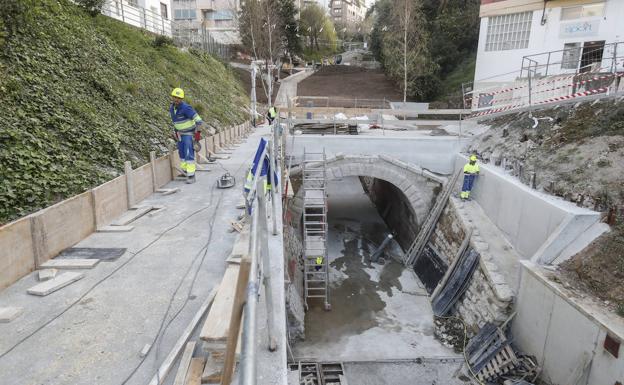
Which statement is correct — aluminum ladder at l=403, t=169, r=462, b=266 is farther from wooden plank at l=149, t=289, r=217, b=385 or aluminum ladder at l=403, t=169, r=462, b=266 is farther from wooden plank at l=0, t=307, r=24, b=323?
wooden plank at l=0, t=307, r=24, b=323

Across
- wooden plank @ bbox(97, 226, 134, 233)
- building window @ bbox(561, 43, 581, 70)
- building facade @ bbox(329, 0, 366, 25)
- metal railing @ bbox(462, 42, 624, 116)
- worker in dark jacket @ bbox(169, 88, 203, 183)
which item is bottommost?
wooden plank @ bbox(97, 226, 134, 233)

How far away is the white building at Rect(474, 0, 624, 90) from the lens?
19016 millimetres

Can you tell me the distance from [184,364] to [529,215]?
895cm

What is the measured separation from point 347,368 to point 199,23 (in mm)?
47373

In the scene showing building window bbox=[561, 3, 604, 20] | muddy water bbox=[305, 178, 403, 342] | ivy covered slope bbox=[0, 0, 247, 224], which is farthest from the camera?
building window bbox=[561, 3, 604, 20]

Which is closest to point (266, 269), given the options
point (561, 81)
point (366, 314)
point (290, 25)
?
point (366, 314)

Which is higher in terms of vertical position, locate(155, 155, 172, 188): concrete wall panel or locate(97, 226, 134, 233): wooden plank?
locate(155, 155, 172, 188): concrete wall panel

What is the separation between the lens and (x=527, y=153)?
12070 mm

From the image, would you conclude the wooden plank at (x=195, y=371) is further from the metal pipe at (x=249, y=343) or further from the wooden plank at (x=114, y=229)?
the wooden plank at (x=114, y=229)

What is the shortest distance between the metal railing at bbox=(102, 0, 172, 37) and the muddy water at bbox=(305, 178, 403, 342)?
42.2 feet

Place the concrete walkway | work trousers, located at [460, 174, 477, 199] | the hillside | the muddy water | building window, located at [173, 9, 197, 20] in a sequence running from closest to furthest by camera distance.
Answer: the concrete walkway, the hillside, the muddy water, work trousers, located at [460, 174, 477, 199], building window, located at [173, 9, 197, 20]

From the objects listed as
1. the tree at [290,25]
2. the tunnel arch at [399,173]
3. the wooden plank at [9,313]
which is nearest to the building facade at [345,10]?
the tree at [290,25]

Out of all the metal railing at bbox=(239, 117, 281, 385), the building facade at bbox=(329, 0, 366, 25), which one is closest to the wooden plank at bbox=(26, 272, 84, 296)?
the metal railing at bbox=(239, 117, 281, 385)

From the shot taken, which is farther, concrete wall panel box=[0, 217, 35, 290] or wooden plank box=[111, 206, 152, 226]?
wooden plank box=[111, 206, 152, 226]
